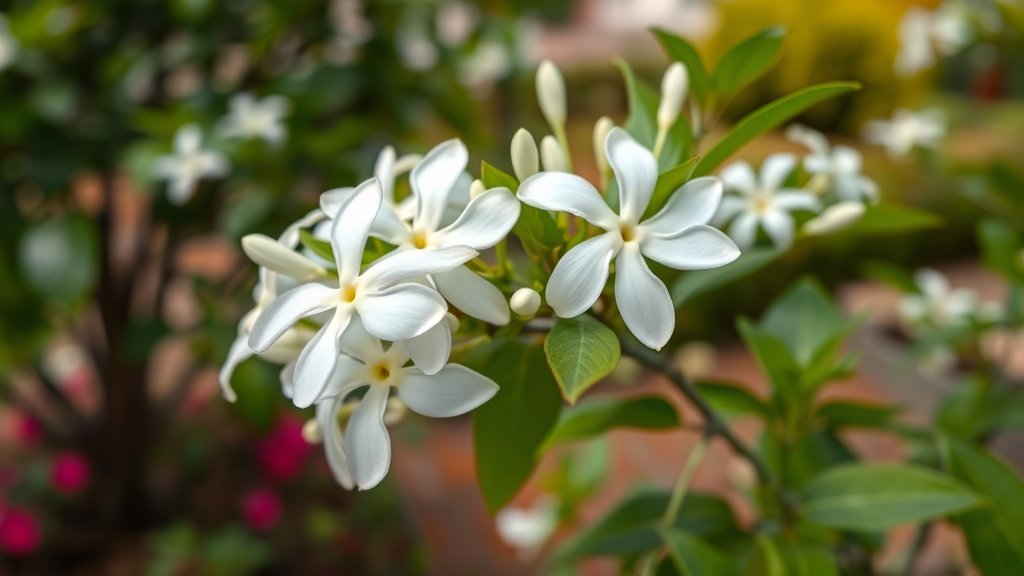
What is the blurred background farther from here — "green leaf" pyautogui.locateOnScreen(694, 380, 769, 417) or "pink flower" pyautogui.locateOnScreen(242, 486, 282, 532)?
"green leaf" pyautogui.locateOnScreen(694, 380, 769, 417)

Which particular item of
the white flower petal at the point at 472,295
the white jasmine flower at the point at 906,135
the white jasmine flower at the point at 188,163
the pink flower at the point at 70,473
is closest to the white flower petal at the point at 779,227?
the white flower petal at the point at 472,295

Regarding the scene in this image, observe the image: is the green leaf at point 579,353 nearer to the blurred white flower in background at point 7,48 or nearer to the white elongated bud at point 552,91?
the white elongated bud at point 552,91

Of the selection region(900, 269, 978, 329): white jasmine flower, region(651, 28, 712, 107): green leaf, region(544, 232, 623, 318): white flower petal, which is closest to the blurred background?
region(900, 269, 978, 329): white jasmine flower

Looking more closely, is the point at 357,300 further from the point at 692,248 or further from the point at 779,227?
the point at 779,227

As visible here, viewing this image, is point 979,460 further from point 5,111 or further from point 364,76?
point 5,111

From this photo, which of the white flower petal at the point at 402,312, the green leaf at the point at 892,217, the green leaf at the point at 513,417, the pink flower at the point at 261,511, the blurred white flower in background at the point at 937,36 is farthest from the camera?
the pink flower at the point at 261,511

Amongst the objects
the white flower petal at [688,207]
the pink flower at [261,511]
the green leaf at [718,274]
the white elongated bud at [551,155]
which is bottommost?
the pink flower at [261,511]

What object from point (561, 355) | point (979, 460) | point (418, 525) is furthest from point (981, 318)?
point (418, 525)
